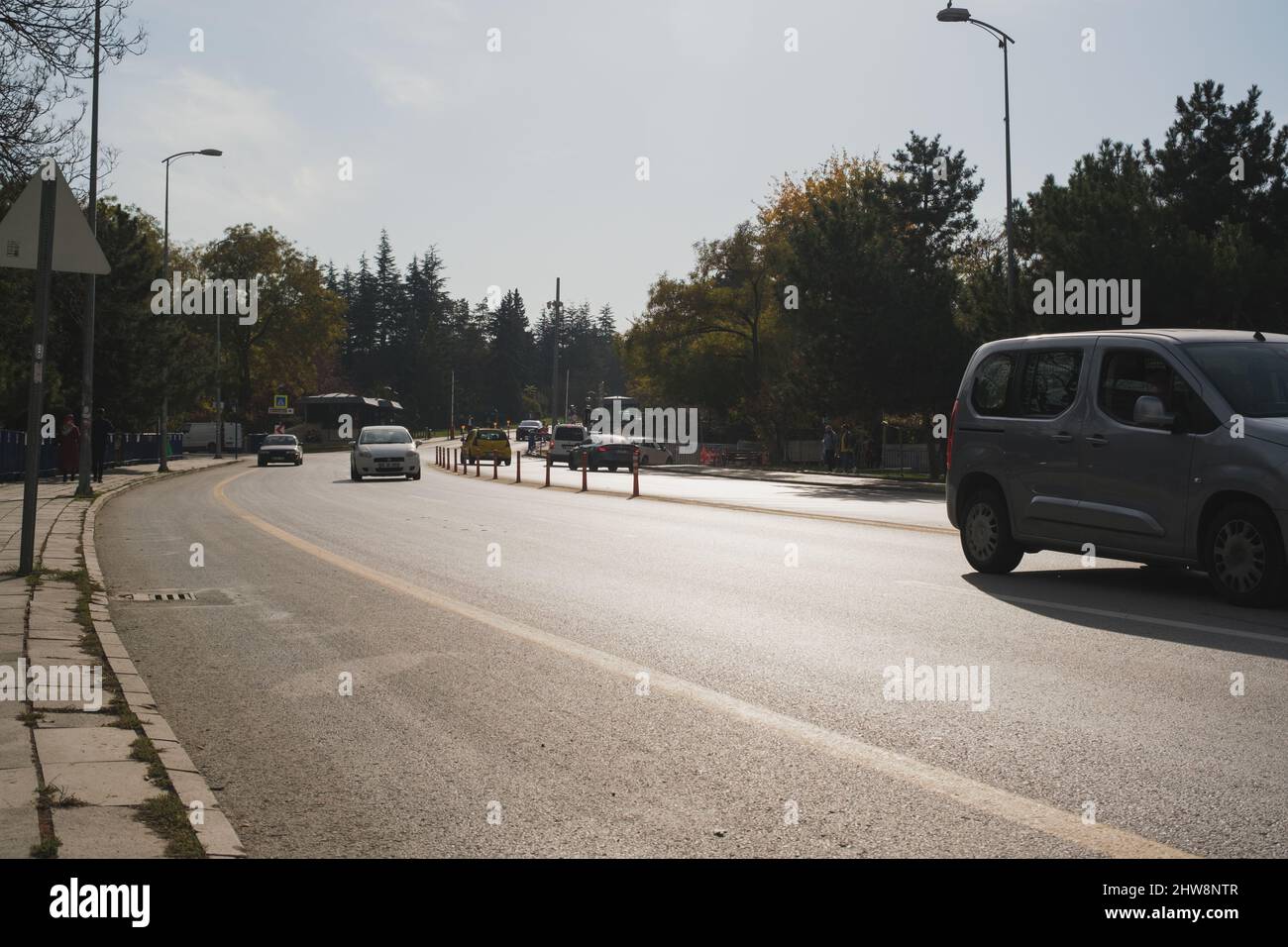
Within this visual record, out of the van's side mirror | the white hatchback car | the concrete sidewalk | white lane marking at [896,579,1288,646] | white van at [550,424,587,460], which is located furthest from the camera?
white van at [550,424,587,460]

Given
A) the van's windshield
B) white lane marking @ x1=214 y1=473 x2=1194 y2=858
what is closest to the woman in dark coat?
white lane marking @ x1=214 y1=473 x2=1194 y2=858

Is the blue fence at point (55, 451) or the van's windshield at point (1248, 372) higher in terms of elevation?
the van's windshield at point (1248, 372)

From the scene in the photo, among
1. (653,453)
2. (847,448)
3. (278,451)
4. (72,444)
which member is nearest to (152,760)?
(72,444)

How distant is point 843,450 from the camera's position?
57344 millimetres

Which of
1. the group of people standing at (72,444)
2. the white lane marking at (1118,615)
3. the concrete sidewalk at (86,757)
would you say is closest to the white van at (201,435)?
the group of people standing at (72,444)

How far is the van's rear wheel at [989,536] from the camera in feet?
41.0

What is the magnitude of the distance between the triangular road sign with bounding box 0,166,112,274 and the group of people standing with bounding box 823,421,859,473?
43.7 m

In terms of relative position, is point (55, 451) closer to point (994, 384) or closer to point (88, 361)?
point (88, 361)

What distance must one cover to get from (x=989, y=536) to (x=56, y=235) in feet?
29.6

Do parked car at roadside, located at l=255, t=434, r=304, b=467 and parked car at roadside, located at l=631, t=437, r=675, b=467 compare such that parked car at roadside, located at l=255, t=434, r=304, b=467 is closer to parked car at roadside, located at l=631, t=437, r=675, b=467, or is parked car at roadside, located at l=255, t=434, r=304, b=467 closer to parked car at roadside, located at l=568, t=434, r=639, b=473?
parked car at roadside, located at l=568, t=434, r=639, b=473

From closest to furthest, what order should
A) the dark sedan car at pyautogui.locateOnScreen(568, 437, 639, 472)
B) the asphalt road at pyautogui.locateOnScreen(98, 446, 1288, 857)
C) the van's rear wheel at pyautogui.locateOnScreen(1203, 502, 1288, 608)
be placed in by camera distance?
1. the asphalt road at pyautogui.locateOnScreen(98, 446, 1288, 857)
2. the van's rear wheel at pyautogui.locateOnScreen(1203, 502, 1288, 608)
3. the dark sedan car at pyautogui.locateOnScreen(568, 437, 639, 472)

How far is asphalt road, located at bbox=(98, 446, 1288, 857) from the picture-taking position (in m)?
4.78

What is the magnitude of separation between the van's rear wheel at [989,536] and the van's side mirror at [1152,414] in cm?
206

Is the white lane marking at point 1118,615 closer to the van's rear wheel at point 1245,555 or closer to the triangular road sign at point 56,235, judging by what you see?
the van's rear wheel at point 1245,555
